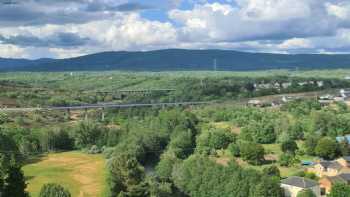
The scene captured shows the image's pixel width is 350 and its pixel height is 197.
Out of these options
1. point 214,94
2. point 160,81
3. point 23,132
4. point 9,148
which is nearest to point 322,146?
point 9,148

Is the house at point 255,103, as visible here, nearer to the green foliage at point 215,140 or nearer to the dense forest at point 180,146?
the dense forest at point 180,146

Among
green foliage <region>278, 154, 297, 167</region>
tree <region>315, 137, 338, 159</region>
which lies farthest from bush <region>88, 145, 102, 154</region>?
tree <region>315, 137, 338, 159</region>

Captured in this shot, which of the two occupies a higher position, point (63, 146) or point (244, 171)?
point (244, 171)

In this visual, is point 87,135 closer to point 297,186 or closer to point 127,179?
point 127,179

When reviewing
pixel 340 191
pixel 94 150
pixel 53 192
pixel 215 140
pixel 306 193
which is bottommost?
pixel 94 150

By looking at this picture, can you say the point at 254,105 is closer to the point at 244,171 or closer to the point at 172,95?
the point at 172,95

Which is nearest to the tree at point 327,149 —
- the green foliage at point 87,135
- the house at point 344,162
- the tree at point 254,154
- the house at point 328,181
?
the house at point 344,162

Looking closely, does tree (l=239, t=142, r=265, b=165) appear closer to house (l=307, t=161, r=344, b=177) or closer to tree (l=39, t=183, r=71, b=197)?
house (l=307, t=161, r=344, b=177)

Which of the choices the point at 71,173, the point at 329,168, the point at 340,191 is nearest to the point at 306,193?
the point at 340,191
